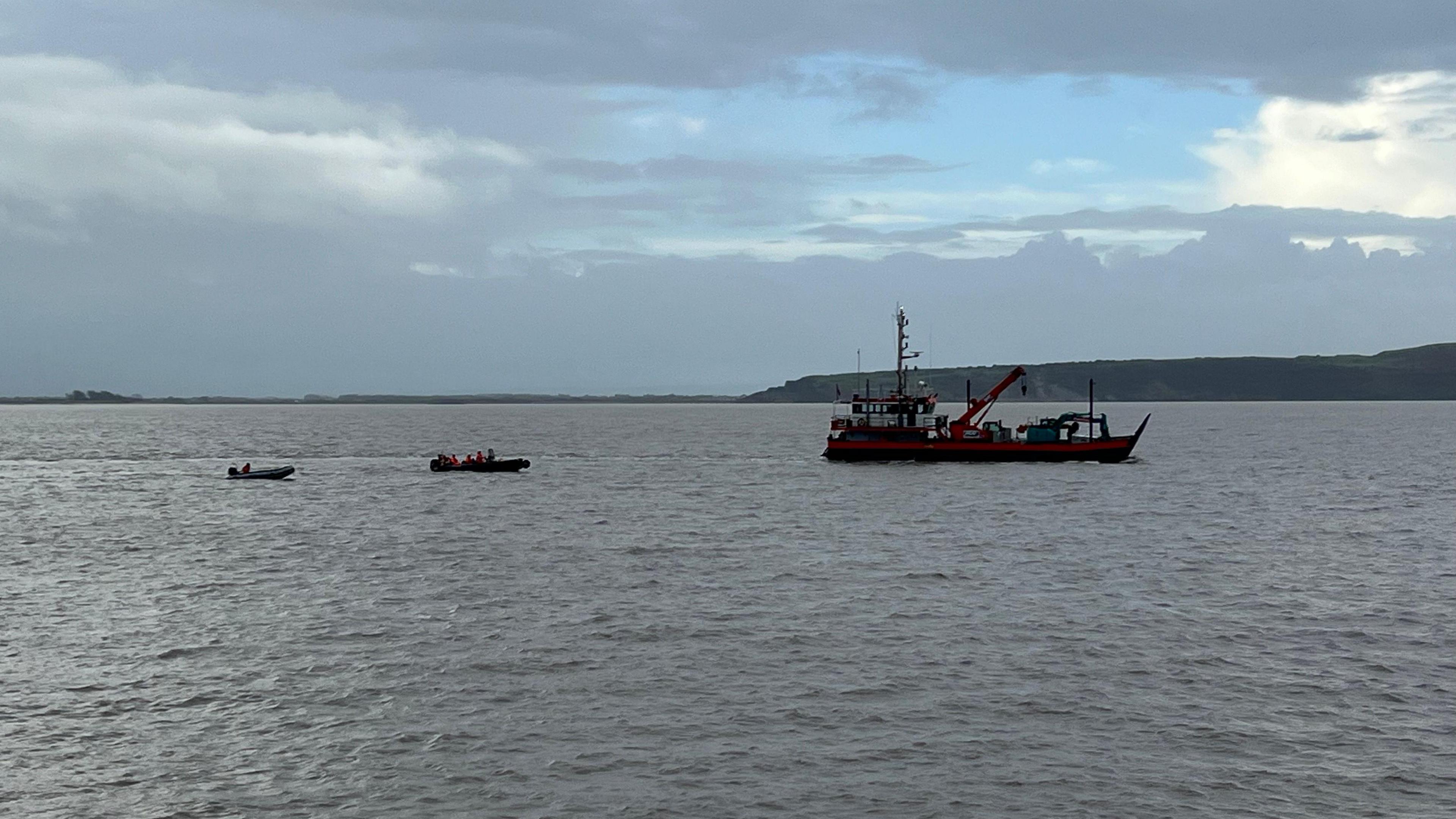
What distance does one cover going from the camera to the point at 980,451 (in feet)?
348

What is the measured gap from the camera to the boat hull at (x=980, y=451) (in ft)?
343

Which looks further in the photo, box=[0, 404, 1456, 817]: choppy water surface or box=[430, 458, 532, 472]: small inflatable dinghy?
box=[430, 458, 532, 472]: small inflatable dinghy

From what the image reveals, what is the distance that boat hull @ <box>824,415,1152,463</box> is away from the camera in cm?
10444

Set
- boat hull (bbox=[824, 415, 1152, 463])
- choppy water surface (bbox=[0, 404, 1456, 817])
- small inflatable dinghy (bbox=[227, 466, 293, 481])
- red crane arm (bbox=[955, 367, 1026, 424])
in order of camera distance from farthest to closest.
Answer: red crane arm (bbox=[955, 367, 1026, 424])
boat hull (bbox=[824, 415, 1152, 463])
small inflatable dinghy (bbox=[227, 466, 293, 481])
choppy water surface (bbox=[0, 404, 1456, 817])

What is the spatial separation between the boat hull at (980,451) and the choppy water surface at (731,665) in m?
36.3

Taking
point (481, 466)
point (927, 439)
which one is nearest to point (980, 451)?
point (927, 439)

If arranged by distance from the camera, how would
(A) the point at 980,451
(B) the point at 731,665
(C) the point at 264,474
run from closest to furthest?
(B) the point at 731,665 → (C) the point at 264,474 → (A) the point at 980,451

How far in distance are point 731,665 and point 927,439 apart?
7619 cm

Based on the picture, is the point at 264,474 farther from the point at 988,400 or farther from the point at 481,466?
the point at 988,400

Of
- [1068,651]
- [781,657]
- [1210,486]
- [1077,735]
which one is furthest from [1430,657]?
[1210,486]

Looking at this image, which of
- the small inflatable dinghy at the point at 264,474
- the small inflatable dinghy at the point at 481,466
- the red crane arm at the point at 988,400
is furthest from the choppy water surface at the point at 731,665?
the red crane arm at the point at 988,400

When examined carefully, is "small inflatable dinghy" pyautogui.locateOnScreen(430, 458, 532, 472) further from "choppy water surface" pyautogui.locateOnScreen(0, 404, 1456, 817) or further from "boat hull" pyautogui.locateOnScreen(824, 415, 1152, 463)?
"choppy water surface" pyautogui.locateOnScreen(0, 404, 1456, 817)

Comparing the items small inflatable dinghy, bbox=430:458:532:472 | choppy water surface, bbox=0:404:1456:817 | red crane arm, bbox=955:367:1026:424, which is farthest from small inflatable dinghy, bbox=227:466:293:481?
red crane arm, bbox=955:367:1026:424

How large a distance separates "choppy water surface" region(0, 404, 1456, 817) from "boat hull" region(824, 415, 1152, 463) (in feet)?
119
